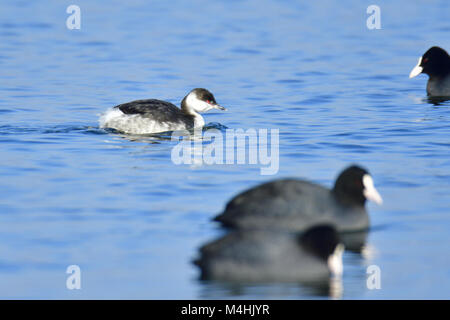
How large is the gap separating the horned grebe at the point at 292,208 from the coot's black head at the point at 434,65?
10.7m

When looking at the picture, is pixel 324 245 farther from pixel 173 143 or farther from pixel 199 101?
pixel 199 101

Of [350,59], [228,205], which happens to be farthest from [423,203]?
[350,59]

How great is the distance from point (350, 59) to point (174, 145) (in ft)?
34.6

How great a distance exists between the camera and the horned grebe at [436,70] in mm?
19825

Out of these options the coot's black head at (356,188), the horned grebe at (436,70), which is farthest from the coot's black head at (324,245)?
the horned grebe at (436,70)

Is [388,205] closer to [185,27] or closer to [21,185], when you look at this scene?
[21,185]

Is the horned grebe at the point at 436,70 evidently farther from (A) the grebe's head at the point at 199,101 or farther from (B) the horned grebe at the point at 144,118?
(B) the horned grebe at the point at 144,118

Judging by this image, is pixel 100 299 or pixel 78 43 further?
pixel 78 43

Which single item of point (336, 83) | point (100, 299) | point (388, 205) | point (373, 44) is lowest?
point (100, 299)

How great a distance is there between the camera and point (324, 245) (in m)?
8.42

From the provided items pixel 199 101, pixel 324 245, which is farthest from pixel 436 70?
pixel 324 245

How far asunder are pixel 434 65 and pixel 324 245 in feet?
41.5

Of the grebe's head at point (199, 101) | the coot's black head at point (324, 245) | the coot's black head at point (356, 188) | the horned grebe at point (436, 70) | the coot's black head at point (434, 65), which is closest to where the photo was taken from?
the coot's black head at point (324, 245)

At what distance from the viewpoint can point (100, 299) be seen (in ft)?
26.4
